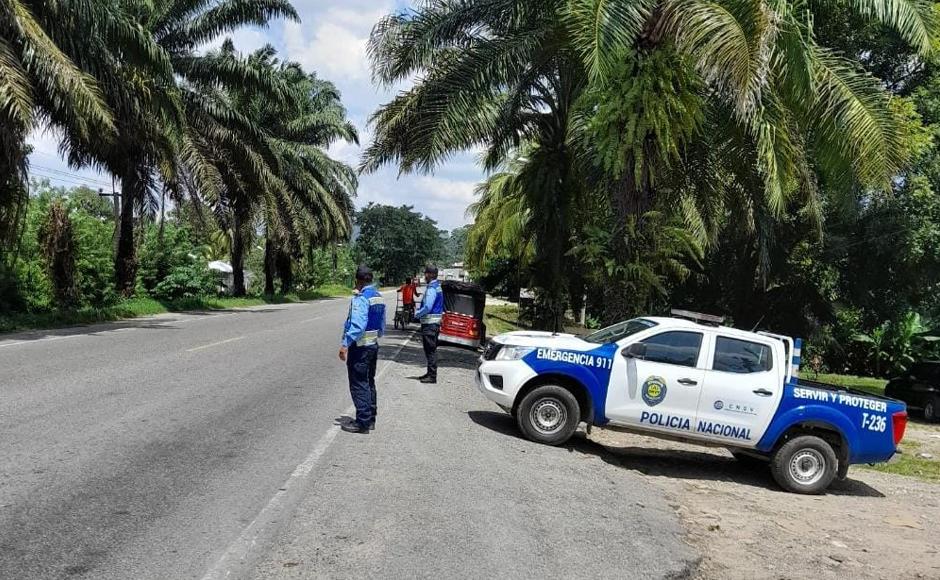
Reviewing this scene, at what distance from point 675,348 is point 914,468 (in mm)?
5514

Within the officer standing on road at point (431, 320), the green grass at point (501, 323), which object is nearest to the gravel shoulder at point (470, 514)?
the officer standing on road at point (431, 320)

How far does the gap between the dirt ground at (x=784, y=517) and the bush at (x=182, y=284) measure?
26445 mm

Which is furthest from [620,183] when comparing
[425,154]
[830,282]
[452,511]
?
[830,282]

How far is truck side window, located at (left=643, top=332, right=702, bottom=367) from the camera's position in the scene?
353 inches

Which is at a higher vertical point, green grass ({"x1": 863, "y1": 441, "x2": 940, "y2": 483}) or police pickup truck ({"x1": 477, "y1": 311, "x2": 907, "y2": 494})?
police pickup truck ({"x1": 477, "y1": 311, "x2": 907, "y2": 494})

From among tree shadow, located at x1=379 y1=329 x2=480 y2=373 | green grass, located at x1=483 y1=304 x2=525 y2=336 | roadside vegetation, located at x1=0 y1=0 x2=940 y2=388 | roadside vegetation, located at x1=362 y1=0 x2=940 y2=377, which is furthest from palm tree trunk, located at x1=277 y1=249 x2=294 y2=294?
roadside vegetation, located at x1=362 y1=0 x2=940 y2=377

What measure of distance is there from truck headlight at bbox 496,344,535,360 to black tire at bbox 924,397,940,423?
15.3 metres

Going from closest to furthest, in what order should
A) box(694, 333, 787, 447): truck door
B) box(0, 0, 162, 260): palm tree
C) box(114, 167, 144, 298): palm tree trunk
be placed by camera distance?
1. box(694, 333, 787, 447): truck door
2. box(0, 0, 162, 260): palm tree
3. box(114, 167, 144, 298): palm tree trunk

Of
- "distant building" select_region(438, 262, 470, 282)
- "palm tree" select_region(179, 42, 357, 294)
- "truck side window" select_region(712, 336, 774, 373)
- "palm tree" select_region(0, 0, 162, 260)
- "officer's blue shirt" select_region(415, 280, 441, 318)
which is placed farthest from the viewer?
"palm tree" select_region(179, 42, 357, 294)

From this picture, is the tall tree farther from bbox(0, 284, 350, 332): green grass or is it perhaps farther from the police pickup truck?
the police pickup truck

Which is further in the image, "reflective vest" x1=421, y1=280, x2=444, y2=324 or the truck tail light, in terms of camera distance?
"reflective vest" x1=421, y1=280, x2=444, y2=324

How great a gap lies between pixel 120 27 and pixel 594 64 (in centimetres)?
1297

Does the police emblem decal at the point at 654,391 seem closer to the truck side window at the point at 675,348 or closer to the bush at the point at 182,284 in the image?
the truck side window at the point at 675,348

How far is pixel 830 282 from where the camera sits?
24984 mm
